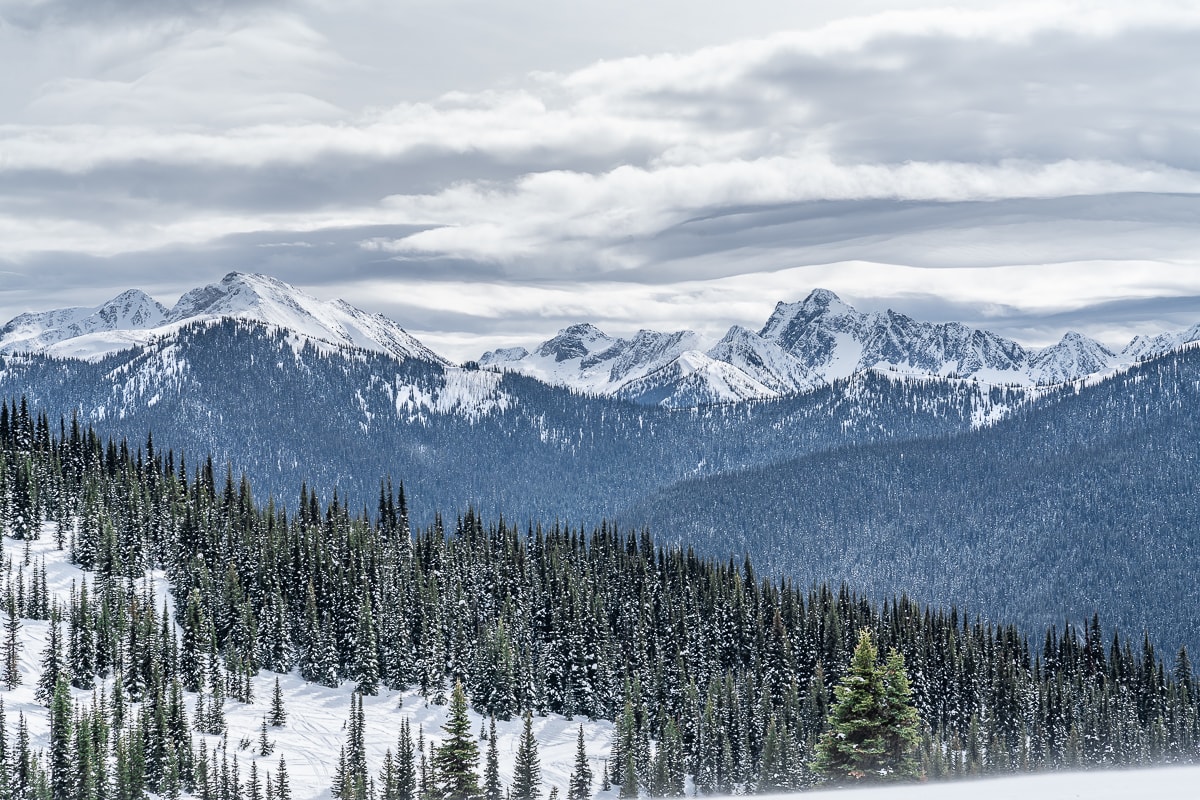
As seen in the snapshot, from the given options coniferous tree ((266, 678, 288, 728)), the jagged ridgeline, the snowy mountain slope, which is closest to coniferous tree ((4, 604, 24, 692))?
the snowy mountain slope

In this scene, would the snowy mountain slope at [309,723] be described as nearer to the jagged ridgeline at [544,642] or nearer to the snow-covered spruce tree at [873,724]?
the jagged ridgeline at [544,642]

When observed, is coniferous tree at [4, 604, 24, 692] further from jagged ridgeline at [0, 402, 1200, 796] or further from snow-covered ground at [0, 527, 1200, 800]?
jagged ridgeline at [0, 402, 1200, 796]

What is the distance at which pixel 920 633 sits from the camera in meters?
148

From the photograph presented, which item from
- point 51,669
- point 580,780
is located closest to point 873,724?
point 580,780

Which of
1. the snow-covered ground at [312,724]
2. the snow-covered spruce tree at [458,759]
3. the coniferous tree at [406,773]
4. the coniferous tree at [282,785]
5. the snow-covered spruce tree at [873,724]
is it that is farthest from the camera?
the snow-covered ground at [312,724]

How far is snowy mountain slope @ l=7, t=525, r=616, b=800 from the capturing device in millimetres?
97812

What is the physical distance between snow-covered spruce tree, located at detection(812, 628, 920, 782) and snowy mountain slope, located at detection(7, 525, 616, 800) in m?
67.2

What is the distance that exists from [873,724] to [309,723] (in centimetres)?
8309

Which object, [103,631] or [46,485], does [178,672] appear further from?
[46,485]

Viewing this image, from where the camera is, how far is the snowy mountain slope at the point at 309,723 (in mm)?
97812

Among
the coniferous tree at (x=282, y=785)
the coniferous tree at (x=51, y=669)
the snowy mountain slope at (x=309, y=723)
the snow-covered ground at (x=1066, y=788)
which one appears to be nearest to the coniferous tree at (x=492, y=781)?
the snowy mountain slope at (x=309, y=723)

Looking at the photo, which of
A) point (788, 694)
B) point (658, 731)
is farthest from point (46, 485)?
point (788, 694)

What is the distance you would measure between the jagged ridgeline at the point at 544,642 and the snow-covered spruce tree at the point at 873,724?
66.9m

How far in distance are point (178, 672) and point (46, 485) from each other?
57269 millimetres
